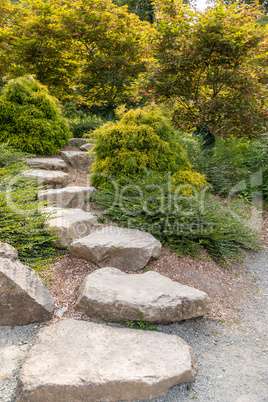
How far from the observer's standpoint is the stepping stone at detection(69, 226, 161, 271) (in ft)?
8.54

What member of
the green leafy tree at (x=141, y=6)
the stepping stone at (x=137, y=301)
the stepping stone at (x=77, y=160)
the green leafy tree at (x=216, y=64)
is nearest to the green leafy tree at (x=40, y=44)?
the green leafy tree at (x=216, y=64)

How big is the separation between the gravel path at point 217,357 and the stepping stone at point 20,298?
8 cm

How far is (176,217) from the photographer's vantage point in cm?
313

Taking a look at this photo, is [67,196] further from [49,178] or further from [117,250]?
[117,250]

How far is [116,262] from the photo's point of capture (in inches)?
106

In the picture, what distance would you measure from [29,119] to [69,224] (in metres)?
3.01

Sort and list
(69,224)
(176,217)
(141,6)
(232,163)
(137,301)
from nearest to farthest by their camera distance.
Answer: (137,301), (69,224), (176,217), (232,163), (141,6)

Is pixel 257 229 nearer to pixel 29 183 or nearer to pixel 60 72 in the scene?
pixel 29 183

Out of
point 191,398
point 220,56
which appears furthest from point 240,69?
point 191,398

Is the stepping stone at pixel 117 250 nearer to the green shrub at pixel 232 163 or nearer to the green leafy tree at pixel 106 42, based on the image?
the green shrub at pixel 232 163

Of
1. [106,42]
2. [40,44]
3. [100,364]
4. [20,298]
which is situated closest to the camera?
[100,364]

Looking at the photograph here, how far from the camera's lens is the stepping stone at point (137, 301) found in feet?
6.59

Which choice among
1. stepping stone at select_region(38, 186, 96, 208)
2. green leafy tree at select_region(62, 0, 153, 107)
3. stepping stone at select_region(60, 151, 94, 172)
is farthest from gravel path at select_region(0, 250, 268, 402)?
green leafy tree at select_region(62, 0, 153, 107)

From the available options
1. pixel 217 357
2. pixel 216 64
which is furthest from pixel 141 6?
pixel 217 357
